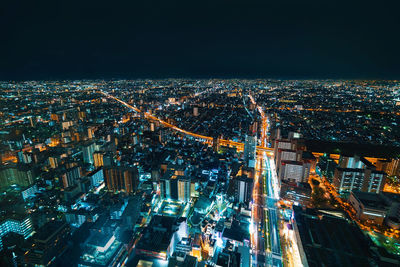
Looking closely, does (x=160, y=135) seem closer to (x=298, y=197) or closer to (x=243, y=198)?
(x=243, y=198)

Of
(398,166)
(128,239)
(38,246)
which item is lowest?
(128,239)

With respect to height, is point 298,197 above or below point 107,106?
below

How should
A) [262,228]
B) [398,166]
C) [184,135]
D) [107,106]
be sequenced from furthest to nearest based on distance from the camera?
[107,106] → [184,135] → [398,166] → [262,228]

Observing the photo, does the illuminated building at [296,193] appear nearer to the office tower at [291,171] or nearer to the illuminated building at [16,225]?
the office tower at [291,171]

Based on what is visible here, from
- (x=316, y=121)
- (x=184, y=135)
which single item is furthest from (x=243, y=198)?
(x=316, y=121)

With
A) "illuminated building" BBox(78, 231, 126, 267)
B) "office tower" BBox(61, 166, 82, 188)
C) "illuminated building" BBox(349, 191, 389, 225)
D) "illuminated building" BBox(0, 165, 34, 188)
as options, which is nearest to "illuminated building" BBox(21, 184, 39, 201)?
"illuminated building" BBox(0, 165, 34, 188)

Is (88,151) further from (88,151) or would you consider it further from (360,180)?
(360,180)
